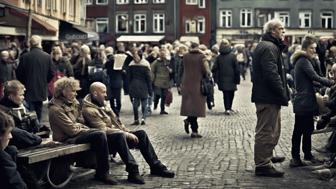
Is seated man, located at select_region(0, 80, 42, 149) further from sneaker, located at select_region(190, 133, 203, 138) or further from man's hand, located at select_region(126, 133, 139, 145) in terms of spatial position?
sneaker, located at select_region(190, 133, 203, 138)

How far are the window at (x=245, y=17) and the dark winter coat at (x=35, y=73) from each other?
205ft

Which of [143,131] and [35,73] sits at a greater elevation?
[35,73]

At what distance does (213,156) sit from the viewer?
11.9 m

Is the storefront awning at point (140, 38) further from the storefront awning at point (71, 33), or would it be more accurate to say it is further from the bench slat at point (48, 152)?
the bench slat at point (48, 152)

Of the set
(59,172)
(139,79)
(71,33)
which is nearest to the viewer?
(59,172)

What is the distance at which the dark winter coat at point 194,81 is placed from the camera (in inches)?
577

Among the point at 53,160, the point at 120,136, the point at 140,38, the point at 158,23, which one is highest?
the point at 158,23

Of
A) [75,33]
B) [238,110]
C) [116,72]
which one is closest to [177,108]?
[238,110]

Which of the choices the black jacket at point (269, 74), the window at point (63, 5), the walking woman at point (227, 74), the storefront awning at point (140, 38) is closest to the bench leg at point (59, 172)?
the black jacket at point (269, 74)

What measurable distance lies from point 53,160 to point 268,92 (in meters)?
2.93

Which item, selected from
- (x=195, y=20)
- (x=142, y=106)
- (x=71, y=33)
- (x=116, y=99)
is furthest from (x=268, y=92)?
(x=195, y=20)

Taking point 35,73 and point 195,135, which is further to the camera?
point 195,135

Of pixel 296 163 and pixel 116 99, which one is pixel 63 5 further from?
pixel 296 163

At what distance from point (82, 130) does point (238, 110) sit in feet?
40.1
